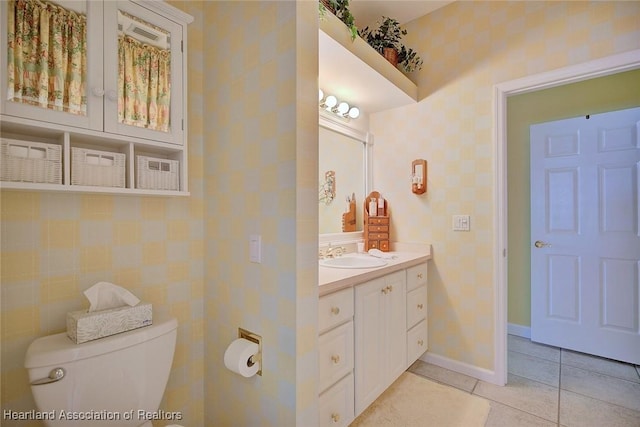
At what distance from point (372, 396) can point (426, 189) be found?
1.51m

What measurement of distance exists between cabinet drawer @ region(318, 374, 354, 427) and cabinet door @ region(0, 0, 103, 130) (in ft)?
4.77

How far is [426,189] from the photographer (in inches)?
95.3

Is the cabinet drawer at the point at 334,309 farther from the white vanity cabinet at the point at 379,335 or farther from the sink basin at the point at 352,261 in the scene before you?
the sink basin at the point at 352,261

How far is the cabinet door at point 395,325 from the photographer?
6.01 ft

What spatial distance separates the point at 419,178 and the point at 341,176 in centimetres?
62

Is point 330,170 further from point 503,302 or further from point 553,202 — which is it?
point 553,202

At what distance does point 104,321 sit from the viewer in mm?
1038

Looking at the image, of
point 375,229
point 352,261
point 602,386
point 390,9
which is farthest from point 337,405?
point 390,9

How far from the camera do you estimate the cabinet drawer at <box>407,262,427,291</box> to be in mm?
2105

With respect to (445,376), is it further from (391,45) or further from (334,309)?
(391,45)

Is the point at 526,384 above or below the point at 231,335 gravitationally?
below

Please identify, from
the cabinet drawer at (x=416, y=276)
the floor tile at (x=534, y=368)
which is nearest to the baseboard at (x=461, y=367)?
the floor tile at (x=534, y=368)

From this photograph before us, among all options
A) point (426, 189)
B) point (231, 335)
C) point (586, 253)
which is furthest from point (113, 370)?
point (586, 253)

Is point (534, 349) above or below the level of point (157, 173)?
below
